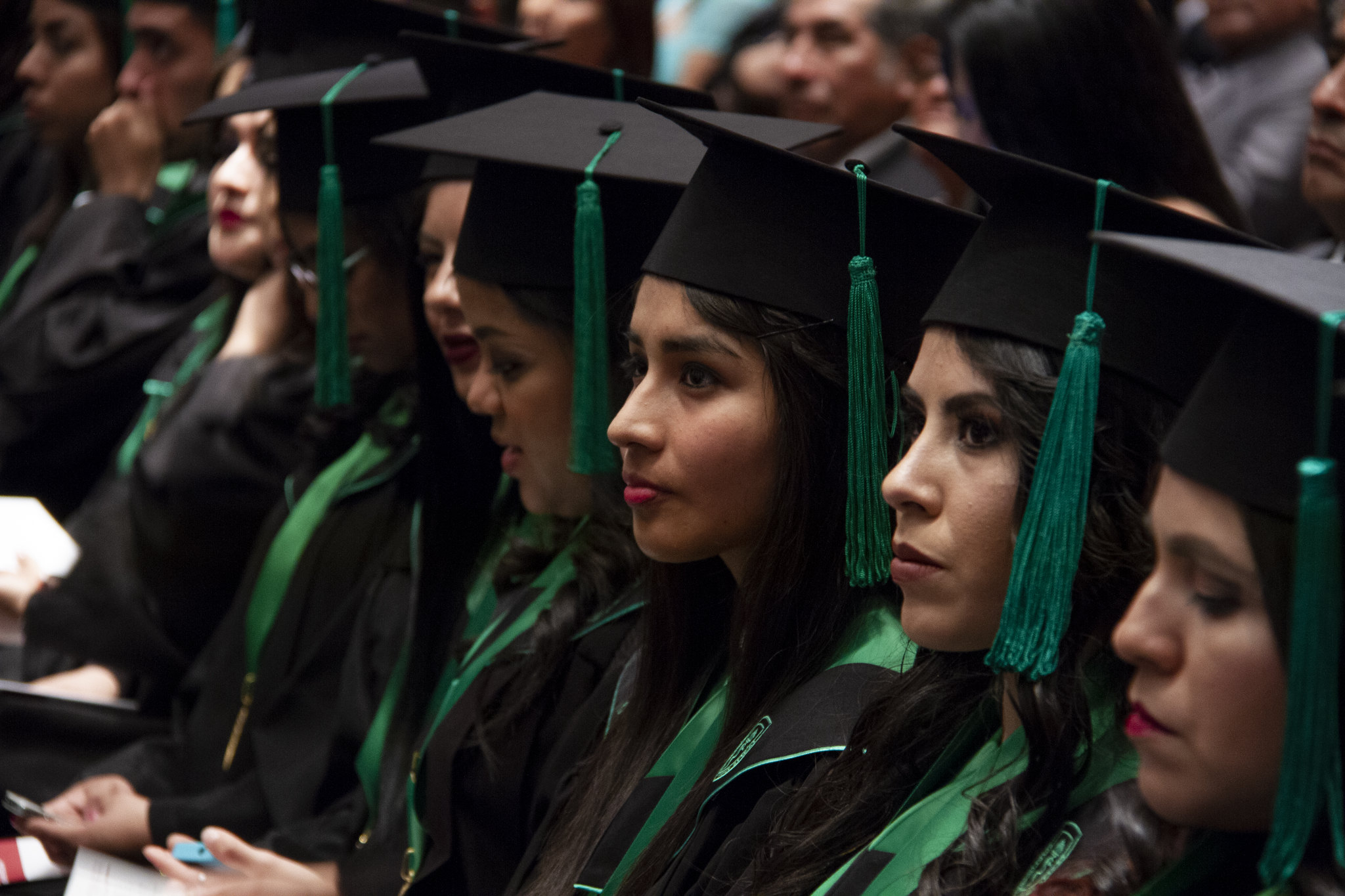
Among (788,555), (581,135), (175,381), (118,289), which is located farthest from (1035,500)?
(118,289)

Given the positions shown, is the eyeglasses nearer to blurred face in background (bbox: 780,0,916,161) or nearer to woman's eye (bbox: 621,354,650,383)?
woman's eye (bbox: 621,354,650,383)

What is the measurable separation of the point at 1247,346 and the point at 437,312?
1519mm

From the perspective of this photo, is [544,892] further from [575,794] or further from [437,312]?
[437,312]

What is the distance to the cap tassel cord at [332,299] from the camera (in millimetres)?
2486

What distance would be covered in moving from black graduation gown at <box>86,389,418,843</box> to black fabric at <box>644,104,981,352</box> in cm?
115

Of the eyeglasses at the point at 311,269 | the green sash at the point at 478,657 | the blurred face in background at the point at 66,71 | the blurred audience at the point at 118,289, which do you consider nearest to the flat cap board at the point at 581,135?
the green sash at the point at 478,657

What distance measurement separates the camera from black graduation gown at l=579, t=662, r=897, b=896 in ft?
5.00

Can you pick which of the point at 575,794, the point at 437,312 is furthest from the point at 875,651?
the point at 437,312

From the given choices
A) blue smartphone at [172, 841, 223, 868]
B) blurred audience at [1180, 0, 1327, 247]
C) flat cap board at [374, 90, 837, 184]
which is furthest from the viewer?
blurred audience at [1180, 0, 1327, 247]

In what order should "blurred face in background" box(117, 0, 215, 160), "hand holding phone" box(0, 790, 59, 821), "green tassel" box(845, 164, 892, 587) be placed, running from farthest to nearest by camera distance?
"blurred face in background" box(117, 0, 215, 160)
"hand holding phone" box(0, 790, 59, 821)
"green tassel" box(845, 164, 892, 587)

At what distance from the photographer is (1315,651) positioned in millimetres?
866

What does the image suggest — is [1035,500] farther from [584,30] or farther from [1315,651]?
[584,30]

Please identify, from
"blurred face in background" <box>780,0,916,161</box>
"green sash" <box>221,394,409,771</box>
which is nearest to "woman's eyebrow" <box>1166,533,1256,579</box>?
"green sash" <box>221,394,409,771</box>

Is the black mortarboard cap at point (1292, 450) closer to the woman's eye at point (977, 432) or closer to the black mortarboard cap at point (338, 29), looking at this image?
the woman's eye at point (977, 432)
